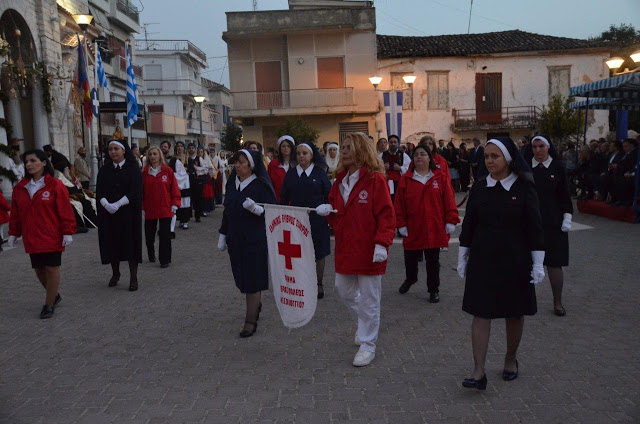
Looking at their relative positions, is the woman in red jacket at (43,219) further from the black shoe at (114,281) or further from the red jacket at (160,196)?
the red jacket at (160,196)

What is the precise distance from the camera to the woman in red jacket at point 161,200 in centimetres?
1027

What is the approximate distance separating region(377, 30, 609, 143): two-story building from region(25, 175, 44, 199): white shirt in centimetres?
2928

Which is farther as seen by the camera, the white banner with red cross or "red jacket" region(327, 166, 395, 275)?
the white banner with red cross

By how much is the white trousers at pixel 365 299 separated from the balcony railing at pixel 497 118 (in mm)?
31007

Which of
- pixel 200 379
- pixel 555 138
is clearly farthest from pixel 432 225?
pixel 555 138

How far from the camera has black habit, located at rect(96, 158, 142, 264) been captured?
858 cm

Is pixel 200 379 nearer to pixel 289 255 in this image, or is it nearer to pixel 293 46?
pixel 289 255

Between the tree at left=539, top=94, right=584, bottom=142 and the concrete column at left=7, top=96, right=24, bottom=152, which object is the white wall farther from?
the concrete column at left=7, top=96, right=24, bottom=152

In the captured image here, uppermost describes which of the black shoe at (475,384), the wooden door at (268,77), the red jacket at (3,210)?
the wooden door at (268,77)

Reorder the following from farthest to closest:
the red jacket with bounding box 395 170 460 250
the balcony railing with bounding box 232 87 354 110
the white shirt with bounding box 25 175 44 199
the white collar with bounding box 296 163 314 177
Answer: the balcony railing with bounding box 232 87 354 110 → the white collar with bounding box 296 163 314 177 → the red jacket with bounding box 395 170 460 250 → the white shirt with bounding box 25 175 44 199

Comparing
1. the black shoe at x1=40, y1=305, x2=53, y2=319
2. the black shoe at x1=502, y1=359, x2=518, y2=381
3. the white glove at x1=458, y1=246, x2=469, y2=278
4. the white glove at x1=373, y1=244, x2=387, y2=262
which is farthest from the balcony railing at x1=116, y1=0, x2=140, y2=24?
the black shoe at x1=502, y1=359, x2=518, y2=381

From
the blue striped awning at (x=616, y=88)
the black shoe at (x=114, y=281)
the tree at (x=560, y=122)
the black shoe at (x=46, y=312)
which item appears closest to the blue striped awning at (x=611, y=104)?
the blue striped awning at (x=616, y=88)

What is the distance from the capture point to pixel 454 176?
80.2ft

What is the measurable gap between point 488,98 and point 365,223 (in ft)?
105
